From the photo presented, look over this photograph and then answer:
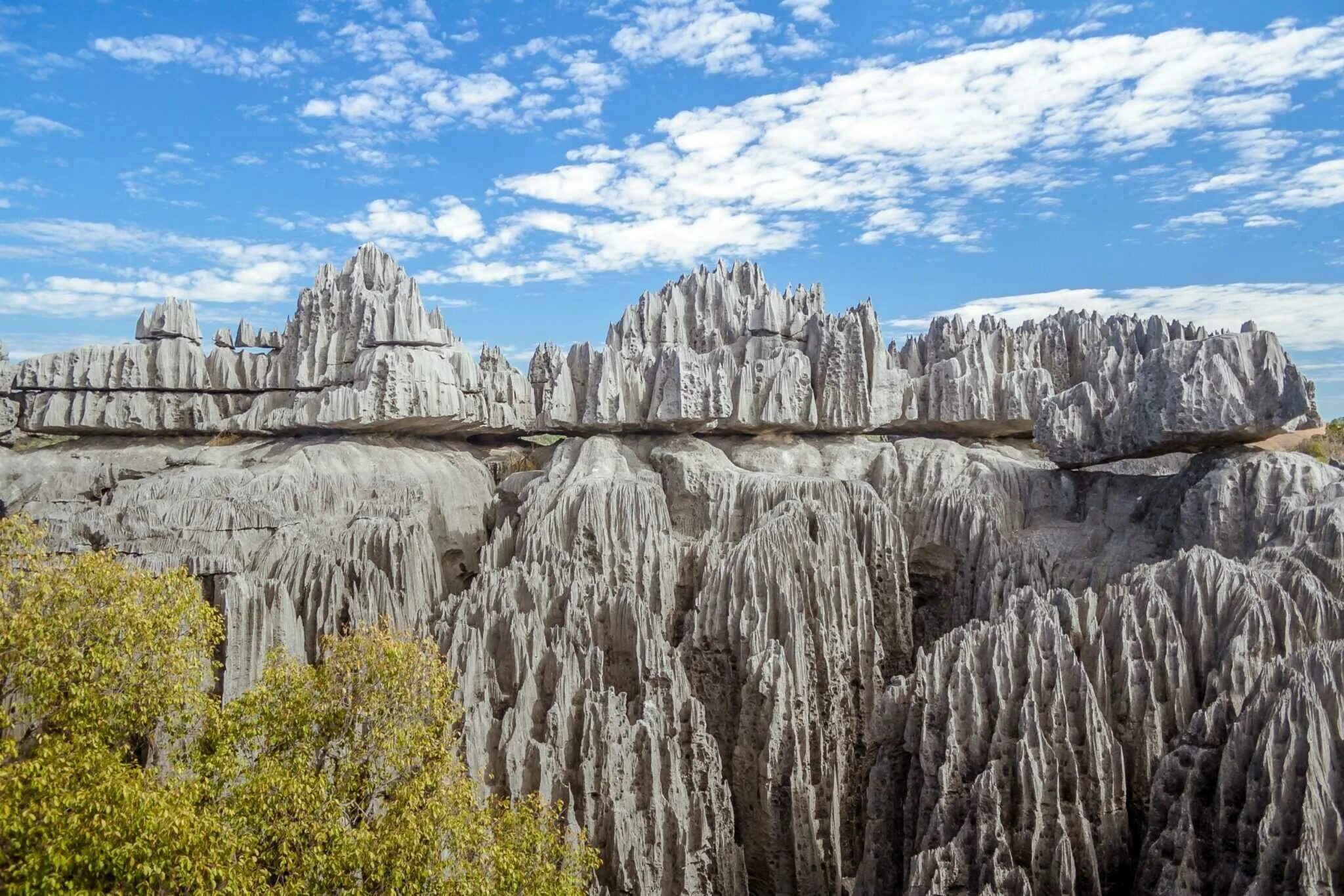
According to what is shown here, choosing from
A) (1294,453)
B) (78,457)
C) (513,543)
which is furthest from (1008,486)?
(78,457)

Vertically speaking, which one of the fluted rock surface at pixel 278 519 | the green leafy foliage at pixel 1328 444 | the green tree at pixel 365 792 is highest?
the green leafy foliage at pixel 1328 444

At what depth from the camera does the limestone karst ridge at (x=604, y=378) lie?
2805 centimetres

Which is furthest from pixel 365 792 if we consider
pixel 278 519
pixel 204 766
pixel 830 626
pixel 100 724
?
pixel 278 519

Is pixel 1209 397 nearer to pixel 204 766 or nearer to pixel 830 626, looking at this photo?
pixel 830 626

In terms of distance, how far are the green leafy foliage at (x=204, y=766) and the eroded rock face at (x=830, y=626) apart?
180 inches

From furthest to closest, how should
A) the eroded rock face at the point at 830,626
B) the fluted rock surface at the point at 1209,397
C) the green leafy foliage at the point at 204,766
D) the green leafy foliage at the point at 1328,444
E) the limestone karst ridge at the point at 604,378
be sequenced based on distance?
the green leafy foliage at the point at 1328,444, the limestone karst ridge at the point at 604,378, the fluted rock surface at the point at 1209,397, the eroded rock face at the point at 830,626, the green leafy foliage at the point at 204,766

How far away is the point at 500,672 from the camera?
66.4 feet

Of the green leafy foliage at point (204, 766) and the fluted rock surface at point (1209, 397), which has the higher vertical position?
the fluted rock surface at point (1209, 397)

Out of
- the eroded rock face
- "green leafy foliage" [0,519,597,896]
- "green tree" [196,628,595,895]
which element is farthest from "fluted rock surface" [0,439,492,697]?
"green tree" [196,628,595,895]

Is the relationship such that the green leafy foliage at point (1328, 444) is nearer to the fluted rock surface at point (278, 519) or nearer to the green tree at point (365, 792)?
the fluted rock surface at point (278, 519)

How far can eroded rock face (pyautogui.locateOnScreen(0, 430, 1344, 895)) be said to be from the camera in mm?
14133

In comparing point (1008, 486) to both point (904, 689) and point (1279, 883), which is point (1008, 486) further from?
point (1279, 883)

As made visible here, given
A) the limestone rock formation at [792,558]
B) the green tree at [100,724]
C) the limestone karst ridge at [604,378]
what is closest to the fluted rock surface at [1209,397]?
the limestone rock formation at [792,558]

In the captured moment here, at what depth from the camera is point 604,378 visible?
29203 mm
